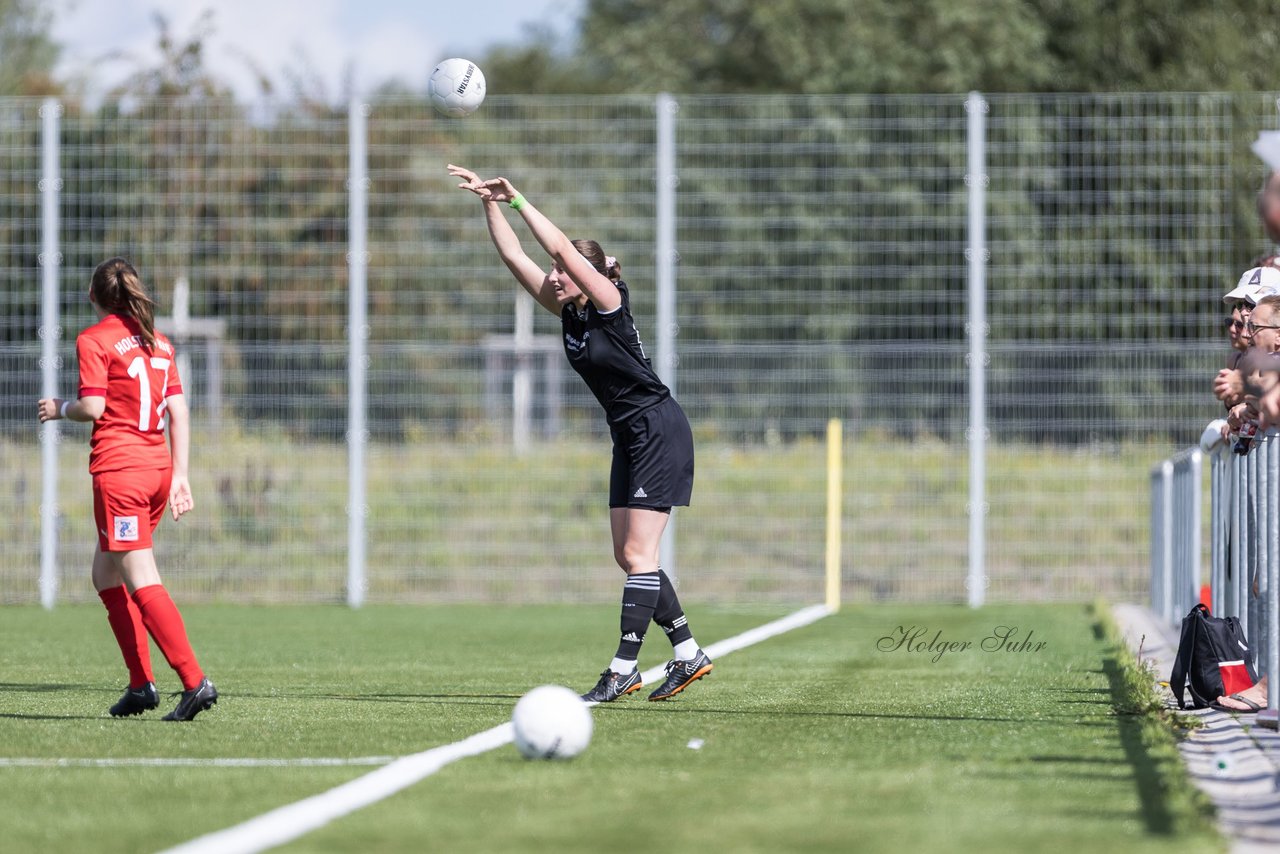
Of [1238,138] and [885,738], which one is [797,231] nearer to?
[1238,138]

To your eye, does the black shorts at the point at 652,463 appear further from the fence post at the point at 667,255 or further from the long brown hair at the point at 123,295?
the fence post at the point at 667,255

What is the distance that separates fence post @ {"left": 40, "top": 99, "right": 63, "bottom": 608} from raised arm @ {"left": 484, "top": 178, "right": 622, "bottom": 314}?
9924mm

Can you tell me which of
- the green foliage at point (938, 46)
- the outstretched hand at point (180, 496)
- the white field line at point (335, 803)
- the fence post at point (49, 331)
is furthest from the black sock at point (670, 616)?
the green foliage at point (938, 46)

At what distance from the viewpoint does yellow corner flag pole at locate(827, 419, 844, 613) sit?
16.1 m

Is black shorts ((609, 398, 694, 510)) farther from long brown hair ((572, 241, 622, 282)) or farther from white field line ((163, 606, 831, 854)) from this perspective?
white field line ((163, 606, 831, 854))

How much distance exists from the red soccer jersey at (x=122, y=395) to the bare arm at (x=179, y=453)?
5 cm

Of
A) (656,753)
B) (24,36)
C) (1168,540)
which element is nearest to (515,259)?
(656,753)

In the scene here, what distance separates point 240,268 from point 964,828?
44.3 ft

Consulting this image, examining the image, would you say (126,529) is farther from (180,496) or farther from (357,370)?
(357,370)

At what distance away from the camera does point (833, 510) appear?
53.4 ft

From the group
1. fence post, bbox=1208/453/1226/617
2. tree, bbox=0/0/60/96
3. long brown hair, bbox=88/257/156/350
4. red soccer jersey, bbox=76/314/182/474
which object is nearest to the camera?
red soccer jersey, bbox=76/314/182/474

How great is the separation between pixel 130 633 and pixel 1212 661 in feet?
13.7

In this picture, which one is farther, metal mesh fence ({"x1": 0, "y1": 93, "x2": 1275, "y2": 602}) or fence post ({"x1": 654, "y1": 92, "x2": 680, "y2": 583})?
metal mesh fence ({"x1": 0, "y1": 93, "x2": 1275, "y2": 602})

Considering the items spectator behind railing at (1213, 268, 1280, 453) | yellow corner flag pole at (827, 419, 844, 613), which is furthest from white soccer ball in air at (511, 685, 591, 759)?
yellow corner flag pole at (827, 419, 844, 613)
